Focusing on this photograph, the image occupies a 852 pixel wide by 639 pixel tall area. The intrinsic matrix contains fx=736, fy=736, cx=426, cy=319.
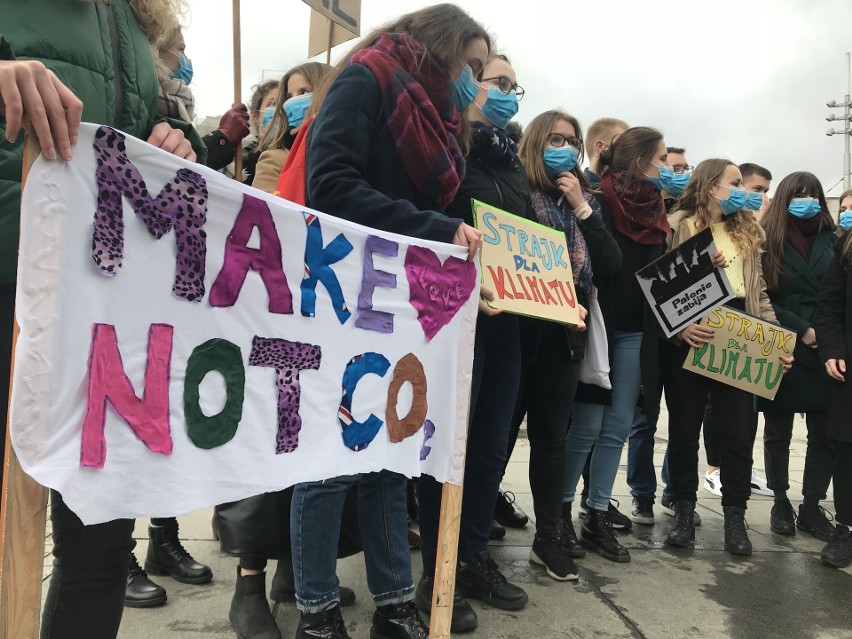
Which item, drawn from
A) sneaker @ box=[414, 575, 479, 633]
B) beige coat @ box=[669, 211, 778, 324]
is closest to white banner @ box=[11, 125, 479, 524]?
sneaker @ box=[414, 575, 479, 633]

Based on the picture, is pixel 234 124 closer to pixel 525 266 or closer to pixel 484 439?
pixel 525 266

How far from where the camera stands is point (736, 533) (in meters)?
3.62

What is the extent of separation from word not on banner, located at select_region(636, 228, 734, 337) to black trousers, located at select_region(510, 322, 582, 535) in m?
0.77

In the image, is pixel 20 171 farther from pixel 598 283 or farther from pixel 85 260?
pixel 598 283

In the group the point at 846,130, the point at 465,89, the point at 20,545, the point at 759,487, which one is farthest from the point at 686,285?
the point at 846,130

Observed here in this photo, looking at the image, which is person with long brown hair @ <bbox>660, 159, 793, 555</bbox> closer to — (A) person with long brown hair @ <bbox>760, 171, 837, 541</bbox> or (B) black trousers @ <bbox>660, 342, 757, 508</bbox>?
(B) black trousers @ <bbox>660, 342, 757, 508</bbox>

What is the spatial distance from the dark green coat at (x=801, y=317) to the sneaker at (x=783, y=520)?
1.72 ft

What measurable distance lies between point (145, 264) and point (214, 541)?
7.36ft

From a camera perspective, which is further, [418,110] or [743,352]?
[743,352]

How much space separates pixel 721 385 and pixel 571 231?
1.27 meters

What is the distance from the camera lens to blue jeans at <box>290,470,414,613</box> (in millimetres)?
2104

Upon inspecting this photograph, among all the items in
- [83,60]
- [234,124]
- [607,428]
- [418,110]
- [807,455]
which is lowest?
[807,455]

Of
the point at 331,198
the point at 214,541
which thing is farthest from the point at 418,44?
the point at 214,541

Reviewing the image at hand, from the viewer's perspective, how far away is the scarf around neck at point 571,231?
314 cm
